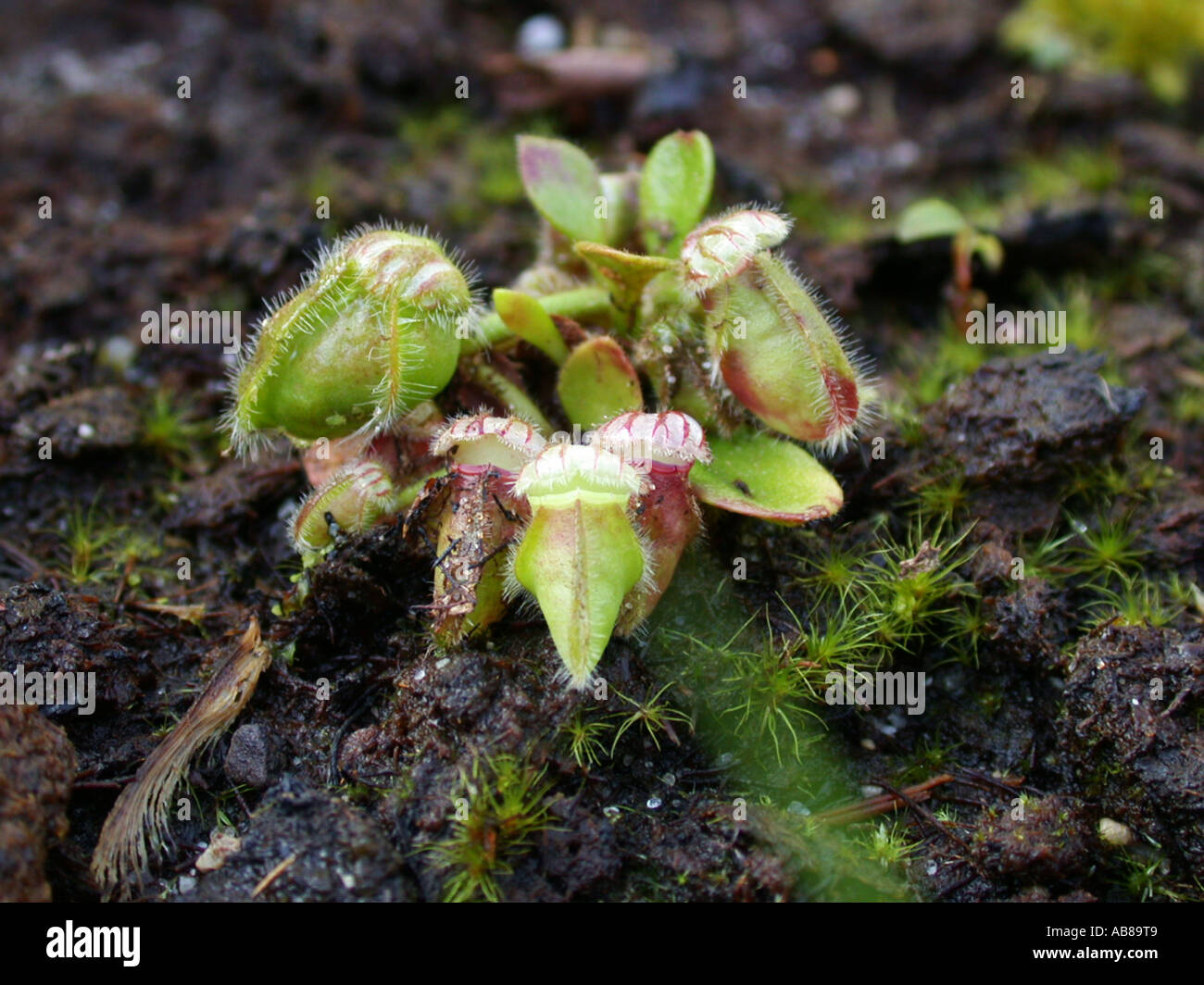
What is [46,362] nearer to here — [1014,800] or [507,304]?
[507,304]

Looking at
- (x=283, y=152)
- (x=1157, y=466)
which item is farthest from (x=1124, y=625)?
(x=283, y=152)

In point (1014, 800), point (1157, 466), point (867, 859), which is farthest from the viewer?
point (1157, 466)

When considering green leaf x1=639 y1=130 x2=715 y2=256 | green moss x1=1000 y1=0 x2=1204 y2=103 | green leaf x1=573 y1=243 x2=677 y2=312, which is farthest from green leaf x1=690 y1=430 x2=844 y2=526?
green moss x1=1000 y1=0 x2=1204 y2=103

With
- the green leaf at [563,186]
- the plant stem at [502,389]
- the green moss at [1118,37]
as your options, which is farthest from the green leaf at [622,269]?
the green moss at [1118,37]

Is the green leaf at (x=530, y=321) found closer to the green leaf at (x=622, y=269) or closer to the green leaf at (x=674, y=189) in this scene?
the green leaf at (x=622, y=269)

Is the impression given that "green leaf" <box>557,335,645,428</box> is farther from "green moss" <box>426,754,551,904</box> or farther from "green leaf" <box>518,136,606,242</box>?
"green moss" <box>426,754,551,904</box>

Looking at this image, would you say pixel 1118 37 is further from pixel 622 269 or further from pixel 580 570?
pixel 580 570
